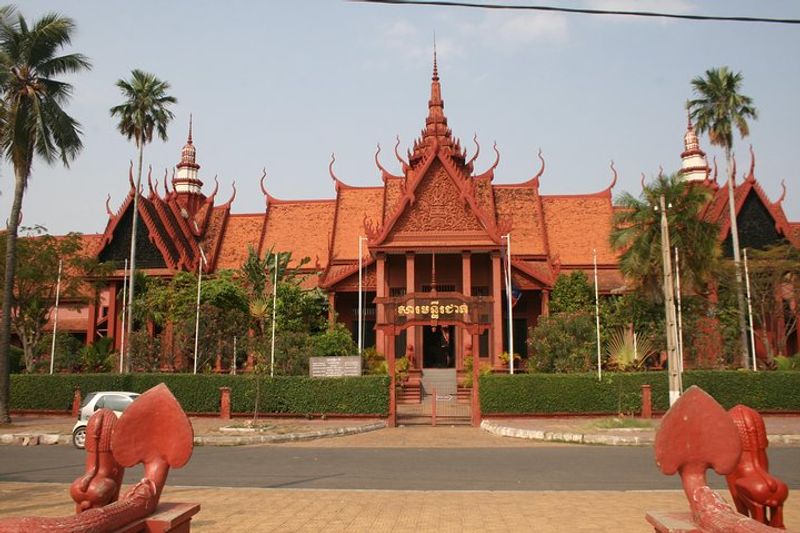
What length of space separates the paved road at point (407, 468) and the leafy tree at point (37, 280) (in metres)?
12.3

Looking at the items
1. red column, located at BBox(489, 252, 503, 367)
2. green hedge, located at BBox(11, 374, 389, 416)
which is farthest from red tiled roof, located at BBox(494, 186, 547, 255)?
green hedge, located at BBox(11, 374, 389, 416)

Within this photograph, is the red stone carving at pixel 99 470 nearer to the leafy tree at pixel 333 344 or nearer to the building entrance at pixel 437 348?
the leafy tree at pixel 333 344

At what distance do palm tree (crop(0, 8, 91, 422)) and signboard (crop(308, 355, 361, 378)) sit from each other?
9.15 m

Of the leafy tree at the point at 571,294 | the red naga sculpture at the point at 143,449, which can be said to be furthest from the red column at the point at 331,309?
the red naga sculpture at the point at 143,449

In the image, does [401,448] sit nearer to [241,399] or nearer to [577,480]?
[577,480]

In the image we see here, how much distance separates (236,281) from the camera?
28.0 meters

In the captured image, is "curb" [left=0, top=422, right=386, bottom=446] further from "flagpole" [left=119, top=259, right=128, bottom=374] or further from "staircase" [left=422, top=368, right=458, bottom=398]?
"staircase" [left=422, top=368, right=458, bottom=398]

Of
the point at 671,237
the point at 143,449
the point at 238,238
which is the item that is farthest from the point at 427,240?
the point at 143,449

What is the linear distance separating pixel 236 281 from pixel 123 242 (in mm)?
7414

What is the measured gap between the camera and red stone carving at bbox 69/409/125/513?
10.8ft

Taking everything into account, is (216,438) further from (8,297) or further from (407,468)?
(8,297)

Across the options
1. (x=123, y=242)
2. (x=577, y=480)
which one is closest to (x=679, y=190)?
(x=577, y=480)

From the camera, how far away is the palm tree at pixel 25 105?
20344mm

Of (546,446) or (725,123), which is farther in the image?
(725,123)
